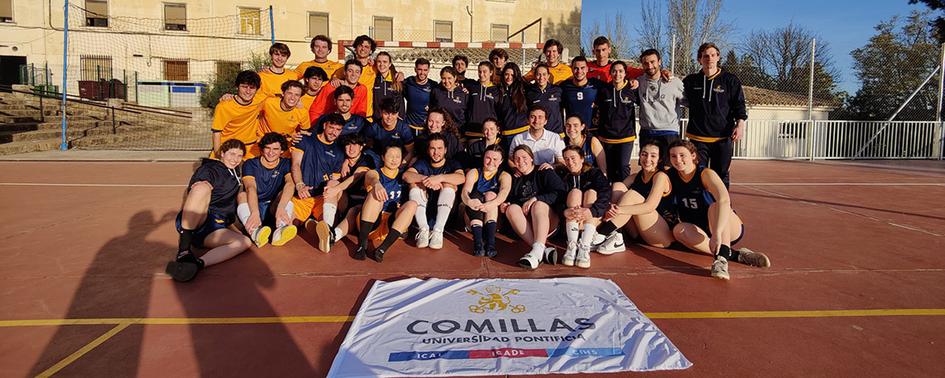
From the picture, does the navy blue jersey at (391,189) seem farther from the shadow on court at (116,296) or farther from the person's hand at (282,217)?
the shadow on court at (116,296)

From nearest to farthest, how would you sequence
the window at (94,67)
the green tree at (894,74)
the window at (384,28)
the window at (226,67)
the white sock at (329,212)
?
the white sock at (329,212) < the green tree at (894,74) < the window at (94,67) < the window at (226,67) < the window at (384,28)

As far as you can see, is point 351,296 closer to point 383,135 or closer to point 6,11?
point 383,135

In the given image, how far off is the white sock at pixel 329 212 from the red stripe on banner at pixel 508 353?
2504 mm

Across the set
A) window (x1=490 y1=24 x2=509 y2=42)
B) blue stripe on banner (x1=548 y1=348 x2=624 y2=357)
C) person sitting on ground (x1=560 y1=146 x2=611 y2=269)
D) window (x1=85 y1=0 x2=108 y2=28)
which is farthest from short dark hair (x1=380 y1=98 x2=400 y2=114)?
window (x1=85 y1=0 x2=108 y2=28)

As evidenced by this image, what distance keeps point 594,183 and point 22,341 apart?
383 centimetres

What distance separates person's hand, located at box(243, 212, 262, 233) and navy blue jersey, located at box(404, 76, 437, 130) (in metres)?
2.11

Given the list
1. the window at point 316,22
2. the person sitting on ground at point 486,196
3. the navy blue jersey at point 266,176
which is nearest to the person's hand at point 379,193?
the person sitting on ground at point 486,196

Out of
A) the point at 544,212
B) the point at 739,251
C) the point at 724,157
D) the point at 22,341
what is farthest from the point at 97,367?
the point at 724,157

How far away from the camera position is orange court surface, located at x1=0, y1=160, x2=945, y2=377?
99.9 inches

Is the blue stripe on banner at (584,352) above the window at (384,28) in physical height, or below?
below

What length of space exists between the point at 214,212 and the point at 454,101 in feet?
8.62

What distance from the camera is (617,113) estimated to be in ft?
18.4

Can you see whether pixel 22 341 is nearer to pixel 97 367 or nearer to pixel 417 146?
pixel 97 367

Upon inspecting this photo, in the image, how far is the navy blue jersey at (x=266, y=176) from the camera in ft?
15.4
